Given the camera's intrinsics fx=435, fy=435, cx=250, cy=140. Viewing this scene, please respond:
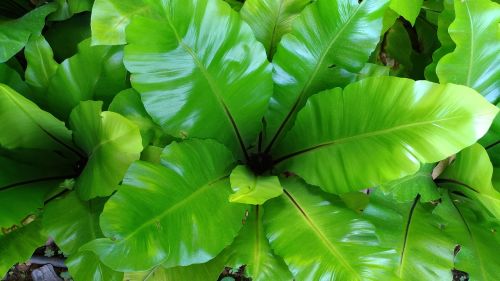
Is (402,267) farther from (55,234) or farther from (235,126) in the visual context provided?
(55,234)

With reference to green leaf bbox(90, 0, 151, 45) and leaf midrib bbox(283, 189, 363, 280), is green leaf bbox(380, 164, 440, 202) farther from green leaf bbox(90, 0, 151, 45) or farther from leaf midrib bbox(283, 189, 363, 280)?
green leaf bbox(90, 0, 151, 45)

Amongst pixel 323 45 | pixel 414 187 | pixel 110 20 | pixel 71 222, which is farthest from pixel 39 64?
pixel 414 187

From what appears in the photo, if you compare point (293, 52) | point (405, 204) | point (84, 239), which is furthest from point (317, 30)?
point (84, 239)

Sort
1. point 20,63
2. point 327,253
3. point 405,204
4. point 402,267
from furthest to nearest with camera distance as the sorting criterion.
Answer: point 20,63
point 405,204
point 402,267
point 327,253

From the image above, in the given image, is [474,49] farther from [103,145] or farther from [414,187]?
[103,145]

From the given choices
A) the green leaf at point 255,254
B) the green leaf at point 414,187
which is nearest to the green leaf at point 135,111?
the green leaf at point 255,254

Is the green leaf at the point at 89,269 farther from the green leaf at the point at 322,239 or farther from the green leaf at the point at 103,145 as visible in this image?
the green leaf at the point at 322,239
